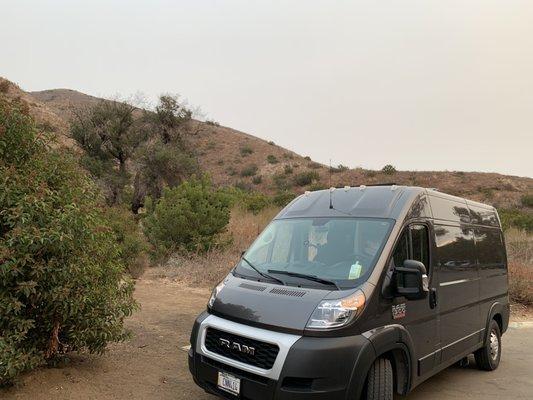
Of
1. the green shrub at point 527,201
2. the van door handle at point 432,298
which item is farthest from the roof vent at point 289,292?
the green shrub at point 527,201

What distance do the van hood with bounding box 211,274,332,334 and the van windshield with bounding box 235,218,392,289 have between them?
0.18 m

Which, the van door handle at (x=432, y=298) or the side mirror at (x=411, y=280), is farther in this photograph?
the van door handle at (x=432, y=298)

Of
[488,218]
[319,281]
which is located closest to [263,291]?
[319,281]

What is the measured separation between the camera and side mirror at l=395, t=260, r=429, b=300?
4.38 metres

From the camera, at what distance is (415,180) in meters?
47.4

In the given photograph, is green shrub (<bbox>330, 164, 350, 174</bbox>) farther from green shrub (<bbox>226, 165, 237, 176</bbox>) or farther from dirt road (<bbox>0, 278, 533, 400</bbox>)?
dirt road (<bbox>0, 278, 533, 400</bbox>)

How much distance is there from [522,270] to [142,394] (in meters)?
11.6

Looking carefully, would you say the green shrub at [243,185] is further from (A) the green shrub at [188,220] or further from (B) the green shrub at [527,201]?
(A) the green shrub at [188,220]

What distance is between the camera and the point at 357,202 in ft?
17.4

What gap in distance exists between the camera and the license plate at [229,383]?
13.7ft

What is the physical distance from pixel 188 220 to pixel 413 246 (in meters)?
11.3

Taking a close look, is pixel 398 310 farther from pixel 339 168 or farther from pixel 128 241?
pixel 339 168

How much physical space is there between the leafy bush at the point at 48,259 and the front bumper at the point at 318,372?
6.96 ft

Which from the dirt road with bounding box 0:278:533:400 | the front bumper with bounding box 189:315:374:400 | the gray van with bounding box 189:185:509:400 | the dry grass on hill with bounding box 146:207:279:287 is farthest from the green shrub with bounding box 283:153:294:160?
the front bumper with bounding box 189:315:374:400
